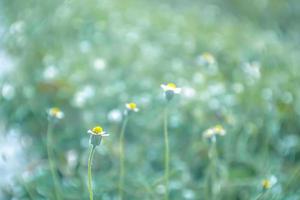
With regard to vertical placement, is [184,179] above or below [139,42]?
below

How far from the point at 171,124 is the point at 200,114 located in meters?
0.14

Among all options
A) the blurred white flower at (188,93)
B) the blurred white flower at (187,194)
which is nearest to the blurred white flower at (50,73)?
the blurred white flower at (188,93)

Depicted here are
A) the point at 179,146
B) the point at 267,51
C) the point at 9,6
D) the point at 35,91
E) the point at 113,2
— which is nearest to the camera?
the point at 179,146

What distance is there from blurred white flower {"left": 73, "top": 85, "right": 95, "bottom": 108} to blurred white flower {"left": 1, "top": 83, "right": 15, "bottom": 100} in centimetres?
29

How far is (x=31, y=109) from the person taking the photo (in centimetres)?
205

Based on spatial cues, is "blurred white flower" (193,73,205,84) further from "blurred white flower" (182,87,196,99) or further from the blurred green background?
"blurred white flower" (182,87,196,99)

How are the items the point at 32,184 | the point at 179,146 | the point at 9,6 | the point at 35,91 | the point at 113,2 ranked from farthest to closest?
the point at 113,2, the point at 9,6, the point at 35,91, the point at 179,146, the point at 32,184

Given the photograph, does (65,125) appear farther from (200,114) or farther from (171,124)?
(200,114)

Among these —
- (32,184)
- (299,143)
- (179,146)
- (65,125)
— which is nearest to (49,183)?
(32,184)

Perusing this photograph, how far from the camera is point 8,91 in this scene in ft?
6.87

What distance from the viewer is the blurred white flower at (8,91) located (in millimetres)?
2048

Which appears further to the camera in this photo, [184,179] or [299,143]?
[299,143]


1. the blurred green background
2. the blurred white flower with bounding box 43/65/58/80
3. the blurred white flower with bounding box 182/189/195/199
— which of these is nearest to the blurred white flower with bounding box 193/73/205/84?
the blurred green background

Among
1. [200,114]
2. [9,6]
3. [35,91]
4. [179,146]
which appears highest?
[9,6]
